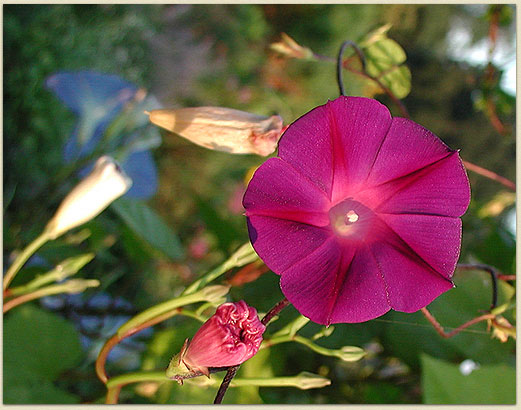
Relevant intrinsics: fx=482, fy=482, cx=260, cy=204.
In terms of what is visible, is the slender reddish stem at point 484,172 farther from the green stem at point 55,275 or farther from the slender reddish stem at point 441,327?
the green stem at point 55,275

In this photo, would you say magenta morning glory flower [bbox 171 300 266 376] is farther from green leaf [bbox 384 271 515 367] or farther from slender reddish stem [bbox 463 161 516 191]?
slender reddish stem [bbox 463 161 516 191]

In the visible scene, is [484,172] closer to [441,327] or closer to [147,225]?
[441,327]

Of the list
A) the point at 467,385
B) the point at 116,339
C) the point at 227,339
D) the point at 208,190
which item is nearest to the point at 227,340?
the point at 227,339

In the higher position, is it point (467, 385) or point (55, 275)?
point (55, 275)

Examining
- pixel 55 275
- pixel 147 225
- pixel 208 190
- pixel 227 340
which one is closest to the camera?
pixel 227 340

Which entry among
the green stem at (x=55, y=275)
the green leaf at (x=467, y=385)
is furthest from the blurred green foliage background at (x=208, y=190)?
the green stem at (x=55, y=275)

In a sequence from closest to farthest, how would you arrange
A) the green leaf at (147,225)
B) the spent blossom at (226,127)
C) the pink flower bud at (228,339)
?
the pink flower bud at (228,339) → the spent blossom at (226,127) → the green leaf at (147,225)
